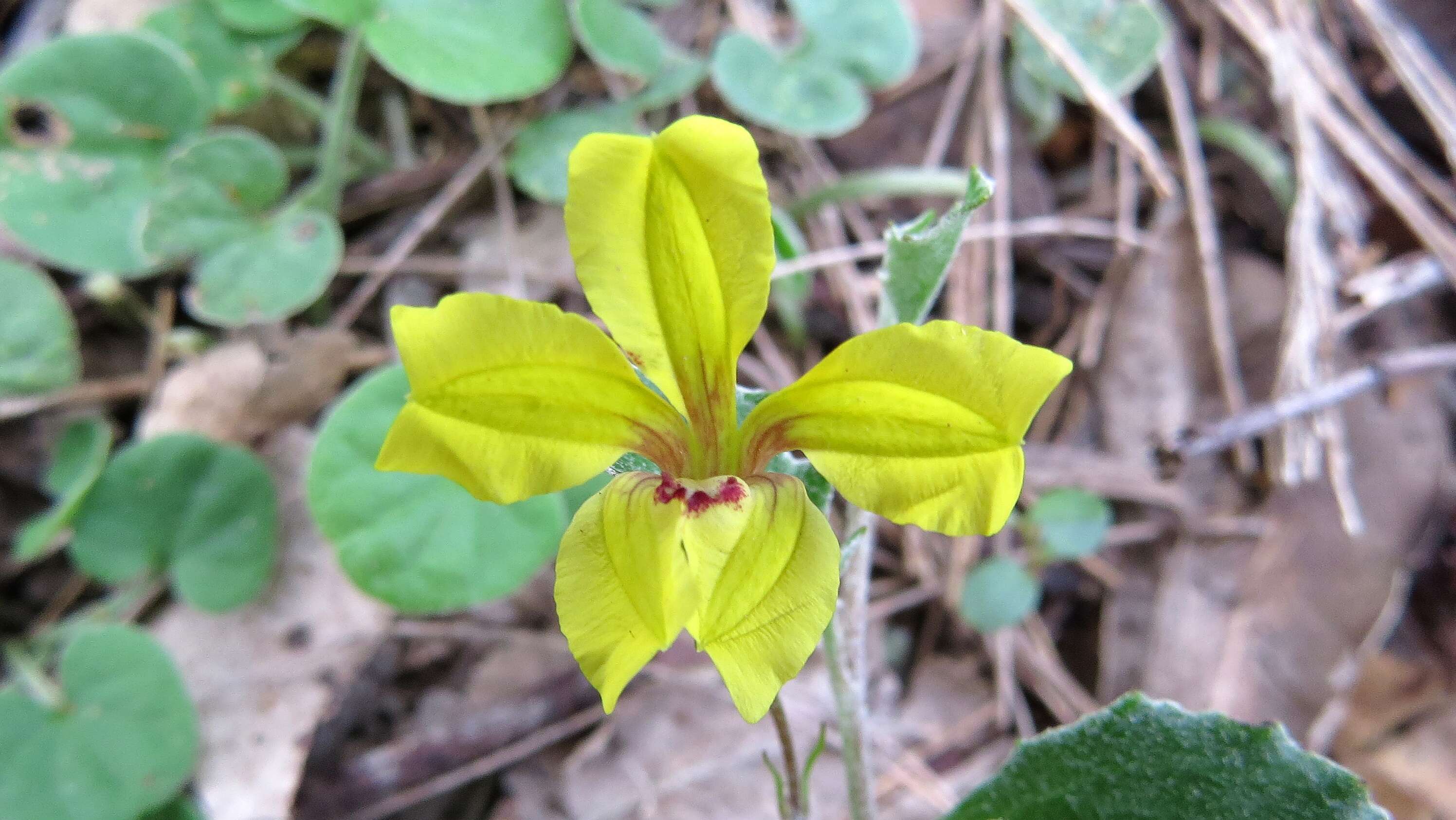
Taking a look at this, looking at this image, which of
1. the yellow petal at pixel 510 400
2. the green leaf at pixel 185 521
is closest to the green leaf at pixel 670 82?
the green leaf at pixel 185 521

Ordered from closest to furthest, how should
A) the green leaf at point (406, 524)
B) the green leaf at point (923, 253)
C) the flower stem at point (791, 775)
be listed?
the green leaf at point (923, 253), the flower stem at point (791, 775), the green leaf at point (406, 524)

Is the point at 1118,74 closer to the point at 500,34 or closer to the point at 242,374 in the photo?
the point at 500,34

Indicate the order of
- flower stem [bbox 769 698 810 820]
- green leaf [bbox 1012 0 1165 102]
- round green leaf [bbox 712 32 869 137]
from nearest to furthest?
flower stem [bbox 769 698 810 820] < round green leaf [bbox 712 32 869 137] < green leaf [bbox 1012 0 1165 102]

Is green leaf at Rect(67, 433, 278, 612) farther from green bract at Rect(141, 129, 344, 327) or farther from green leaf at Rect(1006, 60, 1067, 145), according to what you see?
green leaf at Rect(1006, 60, 1067, 145)

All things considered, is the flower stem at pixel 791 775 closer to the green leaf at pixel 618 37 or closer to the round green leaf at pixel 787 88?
the round green leaf at pixel 787 88

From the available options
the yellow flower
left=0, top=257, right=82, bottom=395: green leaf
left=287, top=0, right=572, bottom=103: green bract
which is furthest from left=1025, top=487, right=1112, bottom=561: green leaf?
left=0, top=257, right=82, bottom=395: green leaf
